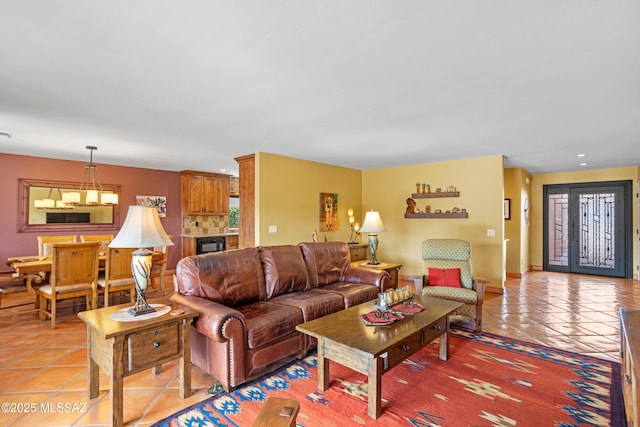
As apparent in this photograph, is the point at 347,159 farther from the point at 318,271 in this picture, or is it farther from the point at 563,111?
the point at 563,111

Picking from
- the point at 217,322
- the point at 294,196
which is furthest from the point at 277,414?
the point at 294,196

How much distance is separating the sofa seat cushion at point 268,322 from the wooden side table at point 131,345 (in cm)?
45

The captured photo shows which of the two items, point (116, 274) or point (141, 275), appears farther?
point (116, 274)

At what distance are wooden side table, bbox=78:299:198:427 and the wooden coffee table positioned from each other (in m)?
0.86

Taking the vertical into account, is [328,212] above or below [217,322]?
above

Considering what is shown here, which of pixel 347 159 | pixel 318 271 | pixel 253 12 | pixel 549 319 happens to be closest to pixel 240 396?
pixel 318 271

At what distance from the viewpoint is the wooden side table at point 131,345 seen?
6.28 feet

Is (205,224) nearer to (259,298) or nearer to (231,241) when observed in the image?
(231,241)

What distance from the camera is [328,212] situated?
6.34m

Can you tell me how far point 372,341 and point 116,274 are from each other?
3.75 m

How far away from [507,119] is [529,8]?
2075 millimetres

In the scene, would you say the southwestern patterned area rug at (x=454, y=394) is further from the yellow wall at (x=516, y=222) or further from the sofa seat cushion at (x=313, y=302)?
the yellow wall at (x=516, y=222)

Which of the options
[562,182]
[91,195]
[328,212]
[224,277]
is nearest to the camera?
[224,277]

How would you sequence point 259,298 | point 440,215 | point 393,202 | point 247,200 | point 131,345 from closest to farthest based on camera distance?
1. point 131,345
2. point 259,298
3. point 247,200
4. point 440,215
5. point 393,202
